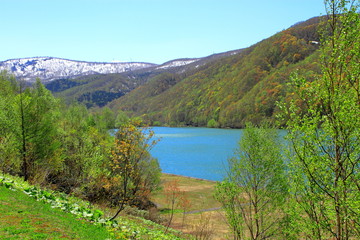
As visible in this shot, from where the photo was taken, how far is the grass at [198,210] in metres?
29.4

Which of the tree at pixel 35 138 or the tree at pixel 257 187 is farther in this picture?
the tree at pixel 35 138

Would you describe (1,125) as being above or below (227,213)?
above

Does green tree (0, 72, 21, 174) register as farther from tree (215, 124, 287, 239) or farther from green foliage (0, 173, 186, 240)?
tree (215, 124, 287, 239)

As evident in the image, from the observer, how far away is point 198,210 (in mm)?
41406

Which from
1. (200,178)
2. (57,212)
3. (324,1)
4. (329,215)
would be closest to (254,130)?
(329,215)

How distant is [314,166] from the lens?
11.6m

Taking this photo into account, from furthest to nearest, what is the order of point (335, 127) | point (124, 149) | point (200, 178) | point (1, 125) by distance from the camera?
point (200, 178)
point (1, 125)
point (124, 149)
point (335, 127)

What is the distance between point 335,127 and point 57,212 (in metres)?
11.8

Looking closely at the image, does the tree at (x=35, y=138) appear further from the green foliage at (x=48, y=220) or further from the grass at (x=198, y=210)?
the grass at (x=198, y=210)

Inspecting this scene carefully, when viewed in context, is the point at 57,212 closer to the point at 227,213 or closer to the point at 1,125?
the point at 227,213

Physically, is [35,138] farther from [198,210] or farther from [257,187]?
[198,210]

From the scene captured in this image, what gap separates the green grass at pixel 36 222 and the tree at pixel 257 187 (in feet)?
42.6

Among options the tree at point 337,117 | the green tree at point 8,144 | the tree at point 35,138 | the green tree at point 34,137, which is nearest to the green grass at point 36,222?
the tree at point 337,117

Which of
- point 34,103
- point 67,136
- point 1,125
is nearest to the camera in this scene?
point 1,125
